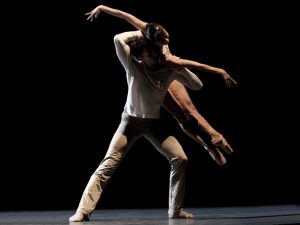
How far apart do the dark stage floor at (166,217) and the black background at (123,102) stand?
58cm

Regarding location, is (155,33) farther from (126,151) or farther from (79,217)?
(79,217)

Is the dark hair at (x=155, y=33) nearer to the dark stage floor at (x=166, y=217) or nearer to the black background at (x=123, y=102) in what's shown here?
the dark stage floor at (x=166, y=217)

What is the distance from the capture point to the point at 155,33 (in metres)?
4.53

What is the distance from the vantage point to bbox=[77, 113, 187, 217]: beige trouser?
15.5 feet

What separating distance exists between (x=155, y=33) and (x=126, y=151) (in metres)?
0.85

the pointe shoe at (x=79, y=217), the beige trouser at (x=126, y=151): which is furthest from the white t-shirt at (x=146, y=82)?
the pointe shoe at (x=79, y=217)

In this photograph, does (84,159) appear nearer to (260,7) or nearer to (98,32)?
(98,32)

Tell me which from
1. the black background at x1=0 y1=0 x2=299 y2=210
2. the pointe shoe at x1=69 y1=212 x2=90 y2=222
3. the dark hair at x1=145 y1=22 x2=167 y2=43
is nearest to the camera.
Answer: the dark hair at x1=145 y1=22 x2=167 y2=43

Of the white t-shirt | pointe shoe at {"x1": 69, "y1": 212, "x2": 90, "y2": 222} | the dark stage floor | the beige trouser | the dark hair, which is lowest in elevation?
the dark stage floor

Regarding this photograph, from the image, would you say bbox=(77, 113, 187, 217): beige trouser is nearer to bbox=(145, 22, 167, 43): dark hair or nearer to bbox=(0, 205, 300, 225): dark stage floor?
bbox=(0, 205, 300, 225): dark stage floor

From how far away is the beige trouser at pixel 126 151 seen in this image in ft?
15.5

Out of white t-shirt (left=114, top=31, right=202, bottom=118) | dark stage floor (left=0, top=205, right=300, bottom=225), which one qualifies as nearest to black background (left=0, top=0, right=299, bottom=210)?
dark stage floor (left=0, top=205, right=300, bottom=225)

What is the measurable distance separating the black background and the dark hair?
2.04m

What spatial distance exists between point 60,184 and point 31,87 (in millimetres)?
947
